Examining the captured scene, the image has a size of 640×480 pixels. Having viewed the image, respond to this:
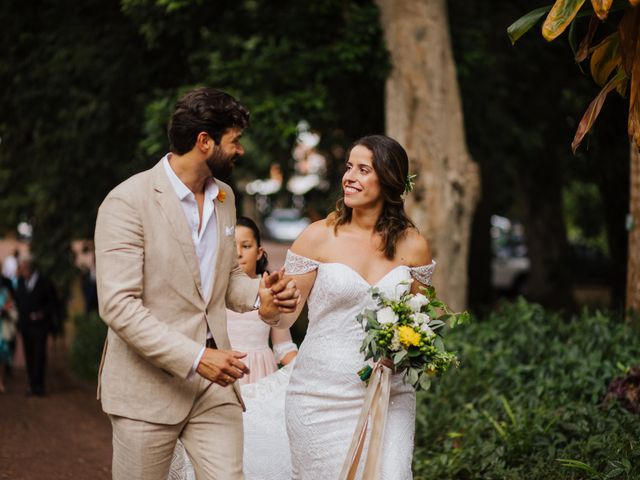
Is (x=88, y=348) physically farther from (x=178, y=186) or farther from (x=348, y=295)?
(x=178, y=186)

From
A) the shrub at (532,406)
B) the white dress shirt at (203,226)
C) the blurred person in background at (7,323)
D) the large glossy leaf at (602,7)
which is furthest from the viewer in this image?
the blurred person in background at (7,323)

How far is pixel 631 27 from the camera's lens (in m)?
4.42

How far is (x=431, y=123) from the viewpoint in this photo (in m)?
10.8

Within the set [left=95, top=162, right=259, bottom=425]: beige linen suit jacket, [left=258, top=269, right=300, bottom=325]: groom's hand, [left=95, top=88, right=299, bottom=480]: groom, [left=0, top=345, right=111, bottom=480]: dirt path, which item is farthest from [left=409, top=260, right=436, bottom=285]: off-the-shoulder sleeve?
[left=0, top=345, right=111, bottom=480]: dirt path

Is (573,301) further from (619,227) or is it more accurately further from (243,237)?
(243,237)

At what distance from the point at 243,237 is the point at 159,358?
262 centimetres

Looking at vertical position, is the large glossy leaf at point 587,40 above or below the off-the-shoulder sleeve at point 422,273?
above

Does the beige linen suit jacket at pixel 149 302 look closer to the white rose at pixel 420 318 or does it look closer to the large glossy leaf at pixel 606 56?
the white rose at pixel 420 318

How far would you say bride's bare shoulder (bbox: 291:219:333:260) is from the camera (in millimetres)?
4707

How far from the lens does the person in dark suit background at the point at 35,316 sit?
44.4 ft

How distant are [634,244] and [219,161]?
6.84m

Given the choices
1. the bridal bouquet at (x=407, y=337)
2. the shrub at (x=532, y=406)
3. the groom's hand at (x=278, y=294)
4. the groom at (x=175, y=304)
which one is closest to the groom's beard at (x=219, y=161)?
the groom at (x=175, y=304)

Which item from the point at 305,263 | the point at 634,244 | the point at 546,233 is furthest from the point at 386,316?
the point at 546,233

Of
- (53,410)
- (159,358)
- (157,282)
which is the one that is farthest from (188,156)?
(53,410)
